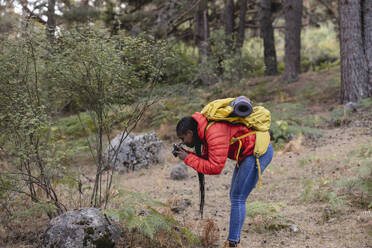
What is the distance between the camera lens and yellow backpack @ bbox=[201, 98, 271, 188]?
11.4 feet

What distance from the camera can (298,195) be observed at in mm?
5984

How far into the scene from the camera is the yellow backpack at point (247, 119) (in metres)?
3.49

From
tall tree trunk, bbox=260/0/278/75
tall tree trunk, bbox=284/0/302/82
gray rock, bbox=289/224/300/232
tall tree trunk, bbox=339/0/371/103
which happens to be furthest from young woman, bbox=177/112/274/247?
tall tree trunk, bbox=260/0/278/75

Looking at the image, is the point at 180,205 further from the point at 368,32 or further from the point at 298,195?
the point at 368,32

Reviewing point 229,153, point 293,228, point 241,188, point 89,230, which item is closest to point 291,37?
point 293,228

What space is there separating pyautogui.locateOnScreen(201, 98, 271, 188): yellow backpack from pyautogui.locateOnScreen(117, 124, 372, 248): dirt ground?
130 centimetres

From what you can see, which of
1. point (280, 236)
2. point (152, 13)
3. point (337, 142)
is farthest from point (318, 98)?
point (280, 236)

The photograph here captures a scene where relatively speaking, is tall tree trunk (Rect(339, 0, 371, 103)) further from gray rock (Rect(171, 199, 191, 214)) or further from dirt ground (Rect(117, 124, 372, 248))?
gray rock (Rect(171, 199, 191, 214))

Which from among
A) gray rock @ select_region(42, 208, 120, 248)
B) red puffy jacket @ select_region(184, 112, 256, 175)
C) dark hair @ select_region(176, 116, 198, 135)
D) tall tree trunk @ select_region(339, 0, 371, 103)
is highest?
tall tree trunk @ select_region(339, 0, 371, 103)

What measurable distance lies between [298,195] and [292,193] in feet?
0.60

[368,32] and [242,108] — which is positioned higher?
[368,32]

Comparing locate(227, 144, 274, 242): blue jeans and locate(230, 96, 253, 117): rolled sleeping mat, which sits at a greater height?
locate(230, 96, 253, 117): rolled sleeping mat

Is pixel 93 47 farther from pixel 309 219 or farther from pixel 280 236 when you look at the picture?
pixel 309 219

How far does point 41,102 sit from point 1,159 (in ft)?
4.09
